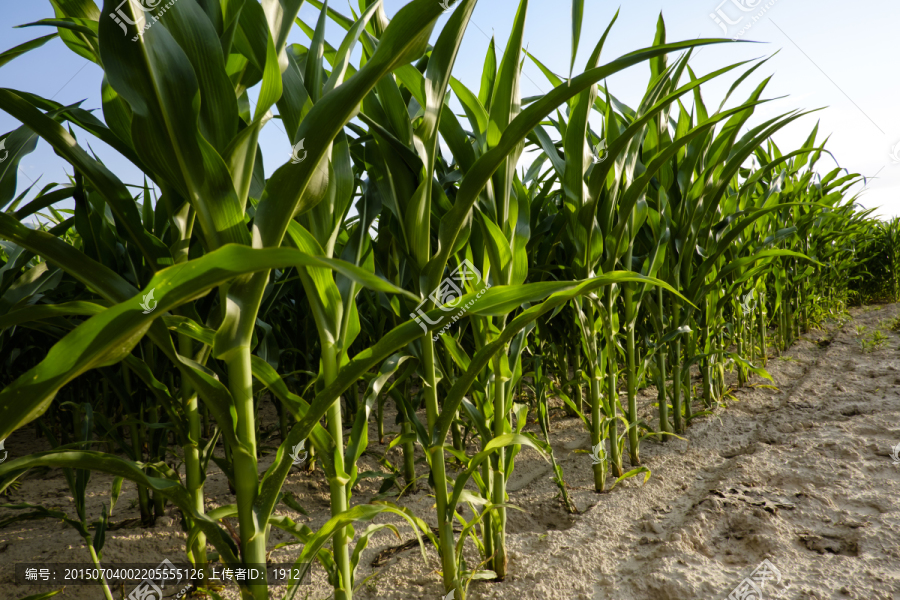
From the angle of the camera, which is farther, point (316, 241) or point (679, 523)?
point (679, 523)

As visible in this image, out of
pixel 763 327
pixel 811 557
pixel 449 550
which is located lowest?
pixel 811 557

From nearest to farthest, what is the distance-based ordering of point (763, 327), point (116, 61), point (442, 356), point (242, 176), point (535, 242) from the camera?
1. point (116, 61)
2. point (242, 176)
3. point (442, 356)
4. point (535, 242)
5. point (763, 327)

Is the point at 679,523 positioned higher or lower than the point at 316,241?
lower

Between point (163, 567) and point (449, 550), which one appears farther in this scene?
point (163, 567)

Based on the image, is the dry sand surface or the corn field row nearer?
the corn field row

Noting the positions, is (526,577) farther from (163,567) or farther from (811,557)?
(163,567)

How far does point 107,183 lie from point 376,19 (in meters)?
0.55

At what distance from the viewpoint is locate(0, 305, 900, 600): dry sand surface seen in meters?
0.98

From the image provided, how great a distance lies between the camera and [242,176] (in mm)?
570

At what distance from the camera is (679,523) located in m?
1.21

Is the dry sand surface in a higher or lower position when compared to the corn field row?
lower

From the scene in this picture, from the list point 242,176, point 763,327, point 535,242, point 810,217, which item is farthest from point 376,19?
point 763,327

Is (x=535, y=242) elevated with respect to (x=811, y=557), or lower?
elevated

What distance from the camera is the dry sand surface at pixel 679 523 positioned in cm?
98
